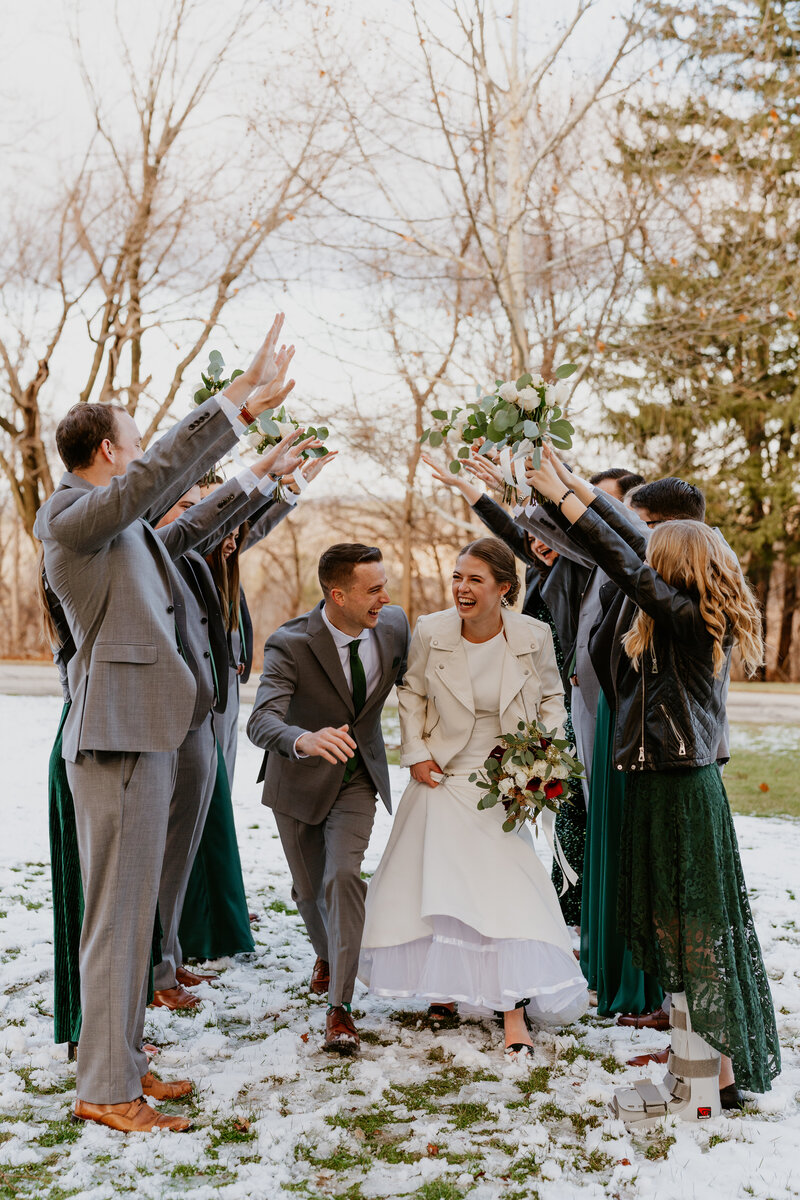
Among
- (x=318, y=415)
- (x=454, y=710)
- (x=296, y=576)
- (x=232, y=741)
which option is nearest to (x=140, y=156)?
(x=318, y=415)

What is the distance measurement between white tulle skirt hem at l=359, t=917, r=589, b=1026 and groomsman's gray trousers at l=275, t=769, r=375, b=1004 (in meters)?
0.18

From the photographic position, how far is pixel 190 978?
536 centimetres

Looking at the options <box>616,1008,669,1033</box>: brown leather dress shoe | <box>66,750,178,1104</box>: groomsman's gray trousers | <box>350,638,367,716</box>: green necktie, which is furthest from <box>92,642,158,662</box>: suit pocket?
<box>616,1008,669,1033</box>: brown leather dress shoe

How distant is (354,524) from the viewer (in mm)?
25266

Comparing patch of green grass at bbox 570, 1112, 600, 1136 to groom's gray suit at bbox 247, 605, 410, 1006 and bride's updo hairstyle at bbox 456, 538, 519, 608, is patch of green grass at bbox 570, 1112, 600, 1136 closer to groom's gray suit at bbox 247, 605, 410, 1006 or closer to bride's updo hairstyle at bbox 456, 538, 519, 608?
groom's gray suit at bbox 247, 605, 410, 1006

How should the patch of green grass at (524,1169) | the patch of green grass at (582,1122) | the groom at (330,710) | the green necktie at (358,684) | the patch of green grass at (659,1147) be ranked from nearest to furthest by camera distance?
the patch of green grass at (524,1169) < the patch of green grass at (659,1147) < the patch of green grass at (582,1122) < the groom at (330,710) < the green necktie at (358,684)

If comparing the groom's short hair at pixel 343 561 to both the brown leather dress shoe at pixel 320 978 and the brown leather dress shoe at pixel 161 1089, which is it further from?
the brown leather dress shoe at pixel 161 1089

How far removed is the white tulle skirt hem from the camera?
4520 mm

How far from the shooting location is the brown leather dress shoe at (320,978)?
17.0ft

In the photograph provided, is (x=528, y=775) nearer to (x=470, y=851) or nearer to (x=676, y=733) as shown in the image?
(x=470, y=851)

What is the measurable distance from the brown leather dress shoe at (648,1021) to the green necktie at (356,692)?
1654 millimetres

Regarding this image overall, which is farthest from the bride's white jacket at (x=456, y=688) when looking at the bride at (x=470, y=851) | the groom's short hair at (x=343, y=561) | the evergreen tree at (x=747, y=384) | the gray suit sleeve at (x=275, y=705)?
the evergreen tree at (x=747, y=384)

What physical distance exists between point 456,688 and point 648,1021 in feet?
5.68

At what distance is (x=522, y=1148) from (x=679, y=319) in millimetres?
10083
